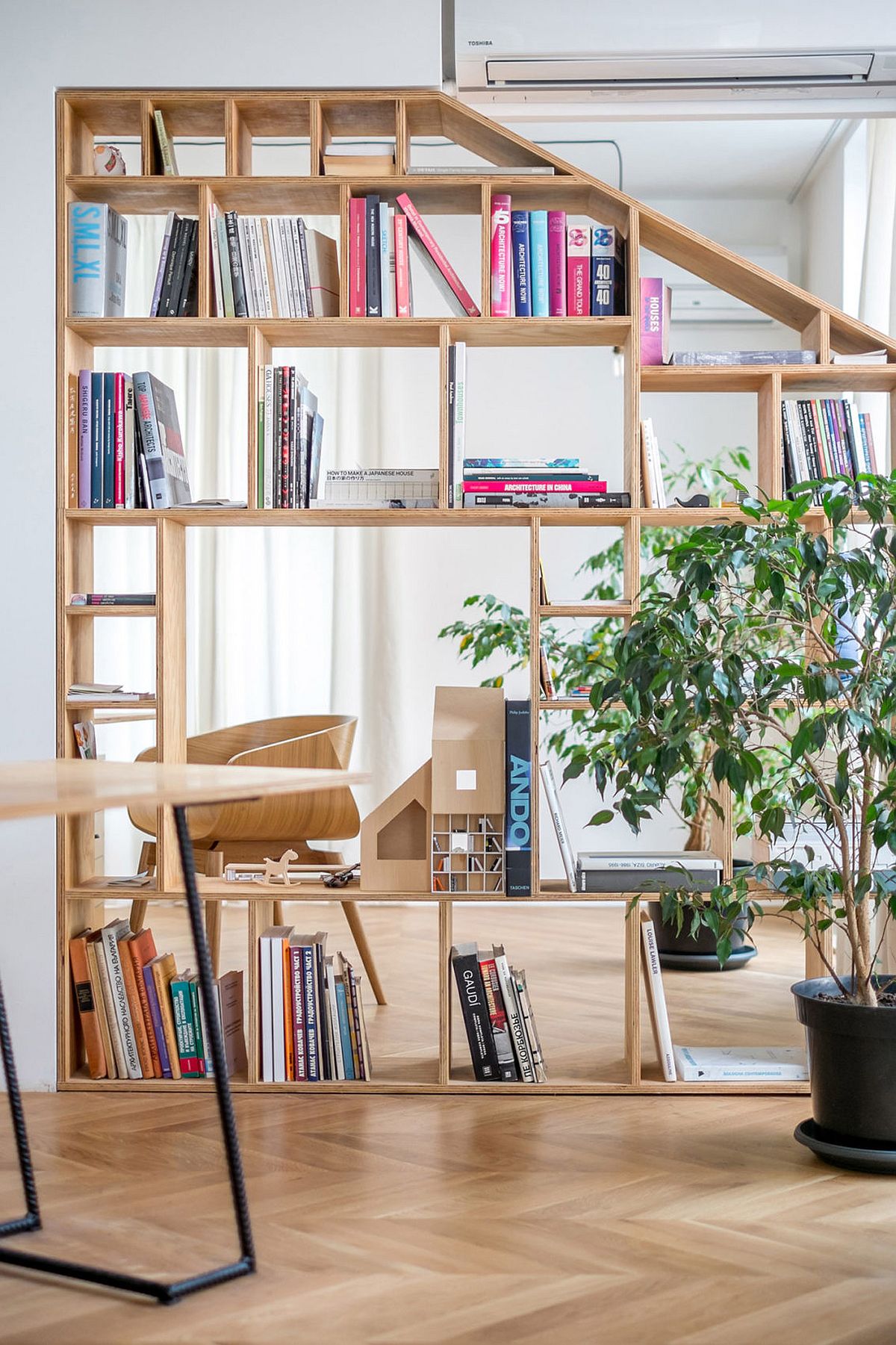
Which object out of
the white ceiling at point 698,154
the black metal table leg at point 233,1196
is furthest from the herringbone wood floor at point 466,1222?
the white ceiling at point 698,154

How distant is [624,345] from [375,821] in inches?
54.1

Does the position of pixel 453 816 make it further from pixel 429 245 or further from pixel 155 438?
pixel 429 245

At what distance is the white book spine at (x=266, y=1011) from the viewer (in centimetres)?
286

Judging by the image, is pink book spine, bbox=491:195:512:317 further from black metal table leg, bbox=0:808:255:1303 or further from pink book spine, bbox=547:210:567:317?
black metal table leg, bbox=0:808:255:1303

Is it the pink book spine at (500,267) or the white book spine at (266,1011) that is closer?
the white book spine at (266,1011)

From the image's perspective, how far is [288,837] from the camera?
11.9ft

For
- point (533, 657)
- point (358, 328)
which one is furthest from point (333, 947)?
point (358, 328)

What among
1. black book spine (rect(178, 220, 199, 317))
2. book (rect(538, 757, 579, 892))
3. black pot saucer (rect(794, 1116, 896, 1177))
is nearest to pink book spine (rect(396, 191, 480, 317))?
black book spine (rect(178, 220, 199, 317))

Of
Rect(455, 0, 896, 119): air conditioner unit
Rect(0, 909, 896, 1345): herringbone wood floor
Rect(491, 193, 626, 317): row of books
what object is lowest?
Rect(0, 909, 896, 1345): herringbone wood floor

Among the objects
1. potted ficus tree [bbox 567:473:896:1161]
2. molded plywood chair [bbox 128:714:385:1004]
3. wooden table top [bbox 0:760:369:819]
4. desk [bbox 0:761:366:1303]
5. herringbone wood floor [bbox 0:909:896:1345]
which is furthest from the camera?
molded plywood chair [bbox 128:714:385:1004]

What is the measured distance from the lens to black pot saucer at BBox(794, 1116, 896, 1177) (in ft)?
7.64

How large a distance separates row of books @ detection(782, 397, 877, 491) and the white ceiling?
261 cm

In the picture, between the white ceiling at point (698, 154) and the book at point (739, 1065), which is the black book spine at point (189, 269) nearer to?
the book at point (739, 1065)

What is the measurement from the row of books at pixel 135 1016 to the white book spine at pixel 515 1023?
67 cm
